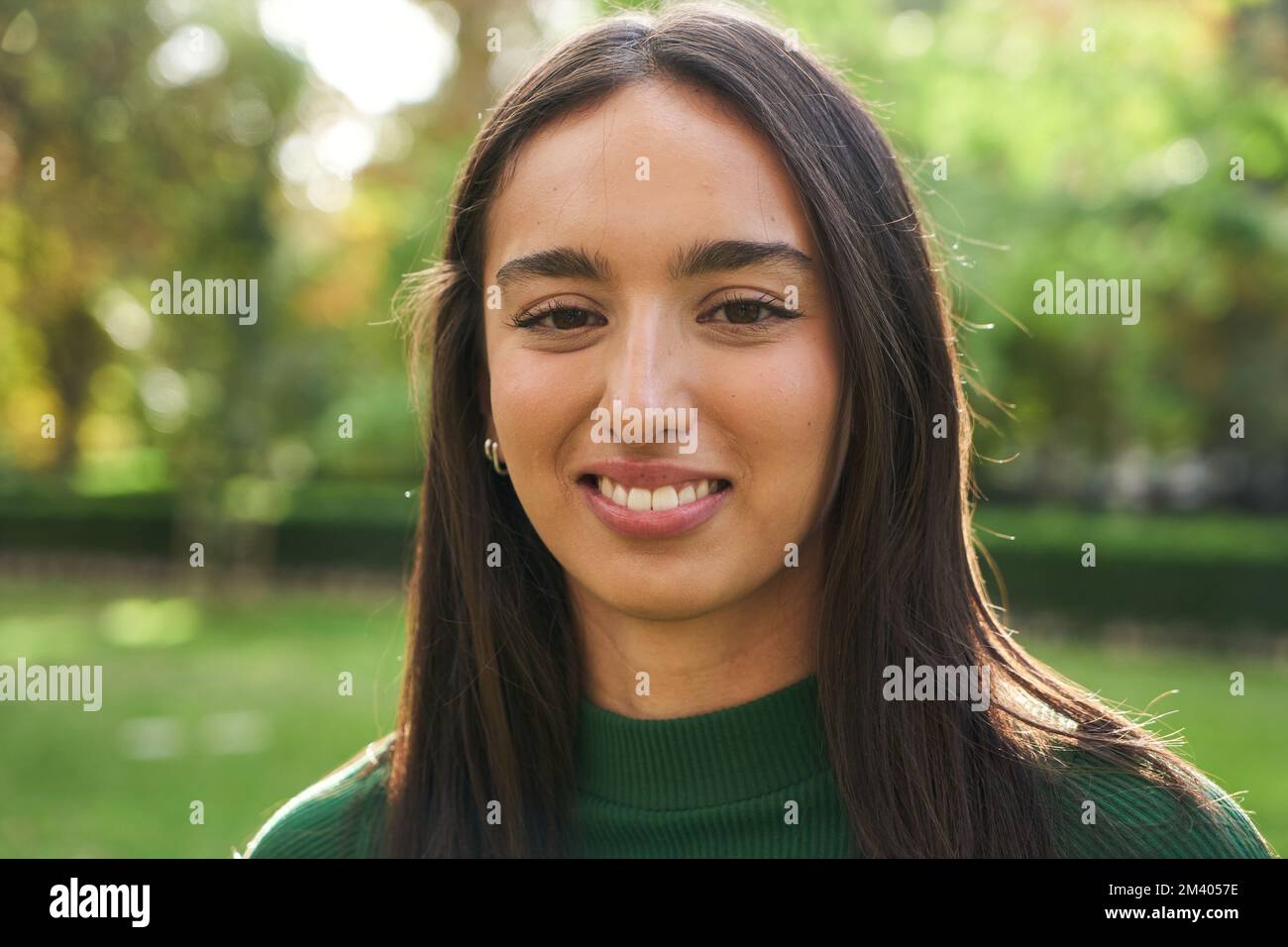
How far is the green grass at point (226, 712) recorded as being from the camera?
8812mm

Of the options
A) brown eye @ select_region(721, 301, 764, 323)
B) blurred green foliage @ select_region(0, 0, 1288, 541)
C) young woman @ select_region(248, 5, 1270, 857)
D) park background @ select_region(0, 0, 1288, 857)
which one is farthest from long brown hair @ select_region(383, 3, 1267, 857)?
blurred green foliage @ select_region(0, 0, 1288, 541)

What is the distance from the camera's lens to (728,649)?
2.05 m

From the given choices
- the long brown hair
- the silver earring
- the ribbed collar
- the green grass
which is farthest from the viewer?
the green grass

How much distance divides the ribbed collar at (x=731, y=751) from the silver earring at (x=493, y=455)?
0.50 metres

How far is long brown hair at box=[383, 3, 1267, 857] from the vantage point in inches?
75.0

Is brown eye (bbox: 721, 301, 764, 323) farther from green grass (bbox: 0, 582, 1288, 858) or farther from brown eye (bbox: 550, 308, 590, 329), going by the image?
green grass (bbox: 0, 582, 1288, 858)

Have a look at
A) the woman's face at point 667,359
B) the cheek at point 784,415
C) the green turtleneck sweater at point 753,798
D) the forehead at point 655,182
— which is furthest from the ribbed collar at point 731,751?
the forehead at point 655,182

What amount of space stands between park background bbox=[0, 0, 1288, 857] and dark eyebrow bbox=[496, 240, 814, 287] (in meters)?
3.19

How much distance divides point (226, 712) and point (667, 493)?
1160 cm

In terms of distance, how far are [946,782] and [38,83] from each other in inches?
410

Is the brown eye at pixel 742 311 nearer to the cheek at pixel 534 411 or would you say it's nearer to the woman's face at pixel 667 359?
the woman's face at pixel 667 359

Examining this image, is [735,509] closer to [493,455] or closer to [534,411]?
[534,411]

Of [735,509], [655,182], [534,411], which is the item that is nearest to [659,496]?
[735,509]

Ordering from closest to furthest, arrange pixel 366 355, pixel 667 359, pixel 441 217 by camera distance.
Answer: pixel 667 359, pixel 441 217, pixel 366 355
